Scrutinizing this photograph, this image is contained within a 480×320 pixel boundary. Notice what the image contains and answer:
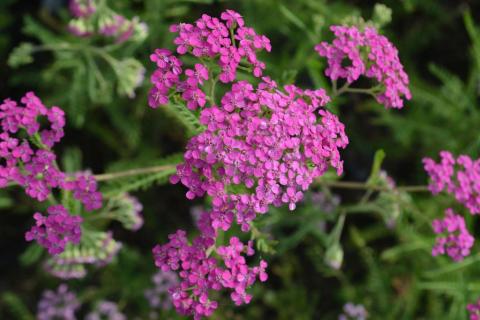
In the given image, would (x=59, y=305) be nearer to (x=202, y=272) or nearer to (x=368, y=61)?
(x=202, y=272)

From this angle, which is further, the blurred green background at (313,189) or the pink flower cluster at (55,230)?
the blurred green background at (313,189)

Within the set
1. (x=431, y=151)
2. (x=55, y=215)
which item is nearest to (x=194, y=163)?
(x=55, y=215)

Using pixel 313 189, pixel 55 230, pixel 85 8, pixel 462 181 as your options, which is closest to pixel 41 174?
pixel 55 230

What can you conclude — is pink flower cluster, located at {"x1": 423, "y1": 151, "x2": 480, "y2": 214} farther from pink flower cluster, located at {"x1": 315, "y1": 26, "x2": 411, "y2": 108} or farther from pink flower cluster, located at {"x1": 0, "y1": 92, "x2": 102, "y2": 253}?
pink flower cluster, located at {"x1": 0, "y1": 92, "x2": 102, "y2": 253}

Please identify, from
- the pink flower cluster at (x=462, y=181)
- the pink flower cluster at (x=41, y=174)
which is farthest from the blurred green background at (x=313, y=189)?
the pink flower cluster at (x=41, y=174)

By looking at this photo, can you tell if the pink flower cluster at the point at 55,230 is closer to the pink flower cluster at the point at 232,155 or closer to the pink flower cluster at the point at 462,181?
the pink flower cluster at the point at 232,155

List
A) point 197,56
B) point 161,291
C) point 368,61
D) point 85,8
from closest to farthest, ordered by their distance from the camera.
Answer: point 197,56 → point 368,61 → point 85,8 → point 161,291

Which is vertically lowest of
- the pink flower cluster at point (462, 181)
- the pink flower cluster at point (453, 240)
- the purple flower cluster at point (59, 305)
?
the purple flower cluster at point (59, 305)
